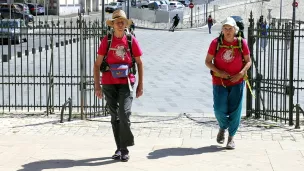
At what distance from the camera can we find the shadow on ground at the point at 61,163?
309 inches

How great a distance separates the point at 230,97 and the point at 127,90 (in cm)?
150

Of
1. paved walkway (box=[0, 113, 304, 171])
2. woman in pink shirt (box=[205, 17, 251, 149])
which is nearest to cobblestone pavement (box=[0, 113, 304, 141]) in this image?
paved walkway (box=[0, 113, 304, 171])

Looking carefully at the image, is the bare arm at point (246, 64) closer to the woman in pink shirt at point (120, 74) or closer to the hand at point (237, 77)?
the hand at point (237, 77)

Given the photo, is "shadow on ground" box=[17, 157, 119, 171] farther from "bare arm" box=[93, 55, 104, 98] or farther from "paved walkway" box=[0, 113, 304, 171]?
"bare arm" box=[93, 55, 104, 98]

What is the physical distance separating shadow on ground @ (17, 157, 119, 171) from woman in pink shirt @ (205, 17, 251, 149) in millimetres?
1627

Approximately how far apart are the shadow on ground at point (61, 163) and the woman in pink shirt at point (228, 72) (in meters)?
1.63

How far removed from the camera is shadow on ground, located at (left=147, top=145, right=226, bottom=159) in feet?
27.9

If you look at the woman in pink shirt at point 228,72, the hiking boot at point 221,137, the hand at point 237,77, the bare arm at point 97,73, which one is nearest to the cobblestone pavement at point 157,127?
the hiking boot at point 221,137

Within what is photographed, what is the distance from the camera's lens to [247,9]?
7725cm

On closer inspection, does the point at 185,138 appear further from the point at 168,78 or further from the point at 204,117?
the point at 168,78

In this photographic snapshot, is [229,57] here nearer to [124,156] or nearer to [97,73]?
[97,73]

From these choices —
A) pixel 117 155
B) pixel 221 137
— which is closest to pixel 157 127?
pixel 221 137

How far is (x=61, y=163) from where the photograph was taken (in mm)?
8062

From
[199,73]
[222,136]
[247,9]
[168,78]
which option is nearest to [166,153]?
[222,136]
